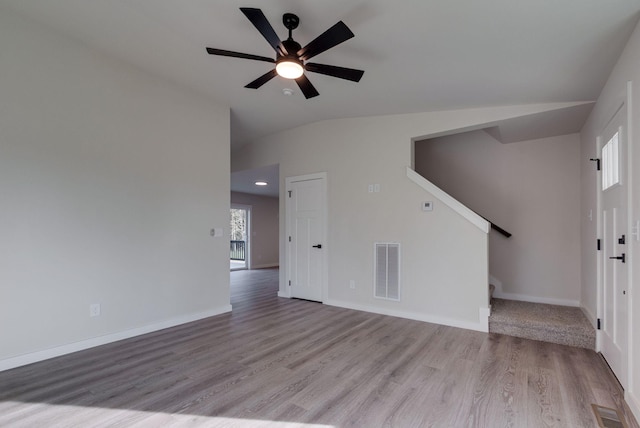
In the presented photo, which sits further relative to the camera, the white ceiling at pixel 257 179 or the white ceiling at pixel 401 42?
the white ceiling at pixel 257 179

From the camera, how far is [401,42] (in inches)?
97.3

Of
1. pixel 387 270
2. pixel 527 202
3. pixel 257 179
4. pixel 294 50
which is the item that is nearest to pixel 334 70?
pixel 294 50

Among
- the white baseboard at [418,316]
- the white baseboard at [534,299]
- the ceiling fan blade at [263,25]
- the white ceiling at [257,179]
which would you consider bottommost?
the white baseboard at [418,316]

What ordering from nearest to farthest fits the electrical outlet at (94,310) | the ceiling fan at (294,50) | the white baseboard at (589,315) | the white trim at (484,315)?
the ceiling fan at (294,50) < the electrical outlet at (94,310) < the white baseboard at (589,315) < the white trim at (484,315)

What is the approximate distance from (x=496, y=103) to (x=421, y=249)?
193 cm

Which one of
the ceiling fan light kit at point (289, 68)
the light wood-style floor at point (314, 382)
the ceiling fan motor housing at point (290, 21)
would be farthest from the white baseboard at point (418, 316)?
the ceiling fan motor housing at point (290, 21)

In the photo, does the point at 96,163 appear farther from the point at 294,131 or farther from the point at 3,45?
the point at 294,131

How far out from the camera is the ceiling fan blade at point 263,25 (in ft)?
6.11

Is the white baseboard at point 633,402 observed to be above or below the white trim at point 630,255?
below

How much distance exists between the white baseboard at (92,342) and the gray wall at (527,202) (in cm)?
432

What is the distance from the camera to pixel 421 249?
4008 millimetres

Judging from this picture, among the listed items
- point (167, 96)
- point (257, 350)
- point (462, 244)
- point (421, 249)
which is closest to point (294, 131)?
point (167, 96)

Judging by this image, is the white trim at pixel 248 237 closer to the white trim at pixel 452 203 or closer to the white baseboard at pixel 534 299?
the white trim at pixel 452 203

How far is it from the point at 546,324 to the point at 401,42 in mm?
3270
